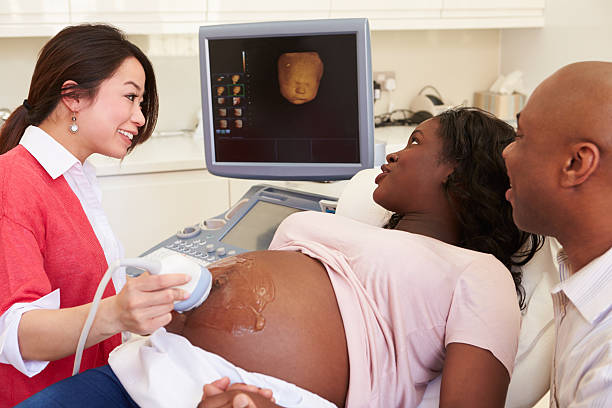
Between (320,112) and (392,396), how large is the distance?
0.86 meters

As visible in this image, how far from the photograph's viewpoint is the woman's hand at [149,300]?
1.03 m

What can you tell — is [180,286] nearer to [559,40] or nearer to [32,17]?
[32,17]

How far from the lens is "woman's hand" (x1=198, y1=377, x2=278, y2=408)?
1.00 meters

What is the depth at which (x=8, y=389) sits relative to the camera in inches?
50.9

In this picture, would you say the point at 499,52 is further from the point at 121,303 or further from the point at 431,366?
the point at 121,303

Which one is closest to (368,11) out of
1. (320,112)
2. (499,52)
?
(499,52)

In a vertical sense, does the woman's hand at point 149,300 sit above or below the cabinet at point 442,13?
below

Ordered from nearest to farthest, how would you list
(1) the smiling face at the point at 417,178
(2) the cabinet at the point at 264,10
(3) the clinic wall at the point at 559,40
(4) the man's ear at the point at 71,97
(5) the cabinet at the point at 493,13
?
(4) the man's ear at the point at 71,97, (1) the smiling face at the point at 417,178, (2) the cabinet at the point at 264,10, (3) the clinic wall at the point at 559,40, (5) the cabinet at the point at 493,13

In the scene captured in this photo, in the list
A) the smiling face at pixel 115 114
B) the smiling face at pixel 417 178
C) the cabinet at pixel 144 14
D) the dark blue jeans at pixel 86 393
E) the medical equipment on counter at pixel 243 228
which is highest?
the cabinet at pixel 144 14

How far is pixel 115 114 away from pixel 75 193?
0.19 meters

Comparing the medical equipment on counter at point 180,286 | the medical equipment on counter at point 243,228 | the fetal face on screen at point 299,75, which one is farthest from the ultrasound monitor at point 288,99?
the medical equipment on counter at point 180,286

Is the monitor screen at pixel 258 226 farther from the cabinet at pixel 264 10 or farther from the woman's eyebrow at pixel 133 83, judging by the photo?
the cabinet at pixel 264 10

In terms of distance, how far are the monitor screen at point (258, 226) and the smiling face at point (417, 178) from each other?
444 mm

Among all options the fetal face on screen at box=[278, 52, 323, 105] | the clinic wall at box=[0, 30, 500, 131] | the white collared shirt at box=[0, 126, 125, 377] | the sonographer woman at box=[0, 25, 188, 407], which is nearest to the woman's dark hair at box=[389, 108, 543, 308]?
the fetal face on screen at box=[278, 52, 323, 105]
